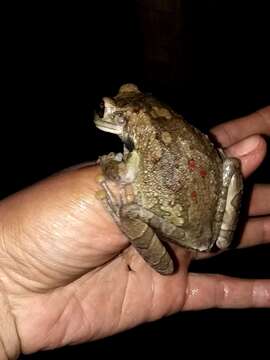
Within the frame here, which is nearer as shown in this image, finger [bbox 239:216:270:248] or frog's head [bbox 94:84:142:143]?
frog's head [bbox 94:84:142:143]

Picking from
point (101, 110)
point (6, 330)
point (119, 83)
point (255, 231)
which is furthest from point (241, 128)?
point (119, 83)

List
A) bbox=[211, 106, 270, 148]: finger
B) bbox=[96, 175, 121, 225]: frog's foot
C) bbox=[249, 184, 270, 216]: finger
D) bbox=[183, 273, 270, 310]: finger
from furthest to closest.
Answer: bbox=[249, 184, 270, 216]: finger < bbox=[211, 106, 270, 148]: finger < bbox=[183, 273, 270, 310]: finger < bbox=[96, 175, 121, 225]: frog's foot

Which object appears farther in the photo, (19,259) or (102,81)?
(102,81)

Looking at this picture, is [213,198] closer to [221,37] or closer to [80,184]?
[80,184]

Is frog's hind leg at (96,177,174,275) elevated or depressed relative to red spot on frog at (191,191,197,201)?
depressed

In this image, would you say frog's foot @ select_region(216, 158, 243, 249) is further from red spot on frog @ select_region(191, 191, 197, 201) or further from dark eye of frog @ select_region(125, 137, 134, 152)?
dark eye of frog @ select_region(125, 137, 134, 152)

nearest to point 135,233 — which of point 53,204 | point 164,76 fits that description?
point 53,204

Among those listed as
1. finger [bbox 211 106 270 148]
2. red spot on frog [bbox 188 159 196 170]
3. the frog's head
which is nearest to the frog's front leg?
the frog's head

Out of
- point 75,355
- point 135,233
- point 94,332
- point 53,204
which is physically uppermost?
point 53,204
